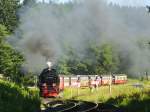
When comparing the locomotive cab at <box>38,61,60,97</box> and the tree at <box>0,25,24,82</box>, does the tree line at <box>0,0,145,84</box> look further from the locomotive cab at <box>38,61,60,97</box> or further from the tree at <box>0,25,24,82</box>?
the locomotive cab at <box>38,61,60,97</box>

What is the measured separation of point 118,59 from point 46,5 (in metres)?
25.2

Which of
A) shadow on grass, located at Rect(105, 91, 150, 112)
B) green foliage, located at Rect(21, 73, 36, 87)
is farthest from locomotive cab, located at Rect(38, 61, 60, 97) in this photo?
shadow on grass, located at Rect(105, 91, 150, 112)

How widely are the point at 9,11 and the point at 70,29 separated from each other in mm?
42307

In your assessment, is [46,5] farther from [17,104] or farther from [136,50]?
[17,104]

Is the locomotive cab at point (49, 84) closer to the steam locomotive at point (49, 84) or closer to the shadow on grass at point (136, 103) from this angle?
the steam locomotive at point (49, 84)

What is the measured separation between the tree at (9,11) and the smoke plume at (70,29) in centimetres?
1925

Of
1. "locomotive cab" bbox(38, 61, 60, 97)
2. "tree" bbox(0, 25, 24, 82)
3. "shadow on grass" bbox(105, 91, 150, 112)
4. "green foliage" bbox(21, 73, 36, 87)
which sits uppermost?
"tree" bbox(0, 25, 24, 82)

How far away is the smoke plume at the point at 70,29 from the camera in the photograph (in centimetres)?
3488

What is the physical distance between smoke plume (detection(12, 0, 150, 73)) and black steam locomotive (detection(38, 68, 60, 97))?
16.9 ft

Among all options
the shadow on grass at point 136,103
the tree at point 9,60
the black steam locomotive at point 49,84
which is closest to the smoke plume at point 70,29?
the tree at point 9,60

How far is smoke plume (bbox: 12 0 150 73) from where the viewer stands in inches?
1373

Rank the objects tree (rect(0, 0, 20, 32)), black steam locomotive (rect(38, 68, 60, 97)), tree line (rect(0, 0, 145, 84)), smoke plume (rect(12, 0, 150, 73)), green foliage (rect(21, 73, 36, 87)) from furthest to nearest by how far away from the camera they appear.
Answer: tree (rect(0, 0, 20, 32))
tree line (rect(0, 0, 145, 84))
green foliage (rect(21, 73, 36, 87))
black steam locomotive (rect(38, 68, 60, 97))
smoke plume (rect(12, 0, 150, 73))

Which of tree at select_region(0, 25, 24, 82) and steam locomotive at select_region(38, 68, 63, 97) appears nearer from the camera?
steam locomotive at select_region(38, 68, 63, 97)

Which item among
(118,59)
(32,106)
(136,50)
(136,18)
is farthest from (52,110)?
(118,59)
